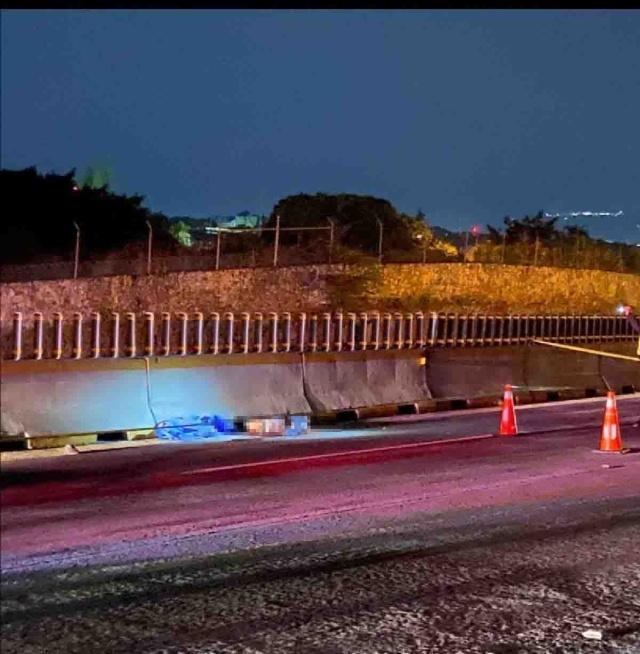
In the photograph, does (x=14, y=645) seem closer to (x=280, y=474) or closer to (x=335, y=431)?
(x=280, y=474)

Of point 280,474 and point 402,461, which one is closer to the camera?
point 280,474

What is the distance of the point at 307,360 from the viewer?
1847 cm

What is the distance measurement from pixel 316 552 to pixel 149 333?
1.99 metres

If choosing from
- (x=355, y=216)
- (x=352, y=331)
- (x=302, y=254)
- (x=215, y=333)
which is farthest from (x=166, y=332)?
(x=355, y=216)

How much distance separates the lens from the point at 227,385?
15117 millimetres

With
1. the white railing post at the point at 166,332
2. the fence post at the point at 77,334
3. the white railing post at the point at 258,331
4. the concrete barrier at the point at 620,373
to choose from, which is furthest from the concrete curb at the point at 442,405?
the fence post at the point at 77,334

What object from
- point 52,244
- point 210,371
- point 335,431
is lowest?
point 335,431

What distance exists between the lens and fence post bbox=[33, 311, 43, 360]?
5047 millimetres

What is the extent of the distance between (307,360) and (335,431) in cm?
218

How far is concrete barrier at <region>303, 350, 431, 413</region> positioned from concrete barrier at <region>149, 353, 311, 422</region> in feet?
1.36

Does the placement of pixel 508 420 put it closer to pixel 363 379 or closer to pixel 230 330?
pixel 363 379

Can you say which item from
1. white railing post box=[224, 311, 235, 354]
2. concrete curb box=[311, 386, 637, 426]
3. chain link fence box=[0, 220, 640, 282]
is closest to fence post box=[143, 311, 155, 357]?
white railing post box=[224, 311, 235, 354]

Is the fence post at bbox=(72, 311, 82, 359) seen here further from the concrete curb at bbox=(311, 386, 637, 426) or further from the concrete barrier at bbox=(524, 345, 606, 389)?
the concrete barrier at bbox=(524, 345, 606, 389)
